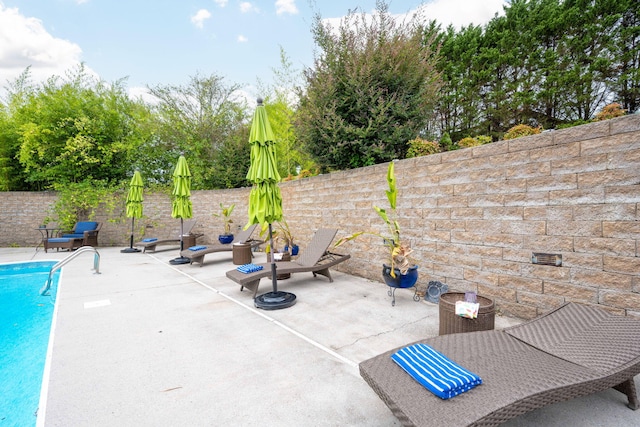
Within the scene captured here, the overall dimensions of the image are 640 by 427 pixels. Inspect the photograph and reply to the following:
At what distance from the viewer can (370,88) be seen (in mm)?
5457

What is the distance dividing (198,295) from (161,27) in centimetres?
813

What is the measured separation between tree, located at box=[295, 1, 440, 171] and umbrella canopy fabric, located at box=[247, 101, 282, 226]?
7.40 feet

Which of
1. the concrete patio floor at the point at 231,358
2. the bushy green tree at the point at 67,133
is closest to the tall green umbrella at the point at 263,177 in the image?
the concrete patio floor at the point at 231,358

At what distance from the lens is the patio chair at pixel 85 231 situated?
1012 cm

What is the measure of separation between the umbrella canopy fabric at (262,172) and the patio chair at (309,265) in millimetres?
931

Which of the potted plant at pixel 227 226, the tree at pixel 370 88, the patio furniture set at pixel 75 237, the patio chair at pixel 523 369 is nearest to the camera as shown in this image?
the patio chair at pixel 523 369

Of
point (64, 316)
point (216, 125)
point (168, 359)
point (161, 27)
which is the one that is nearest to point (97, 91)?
point (216, 125)

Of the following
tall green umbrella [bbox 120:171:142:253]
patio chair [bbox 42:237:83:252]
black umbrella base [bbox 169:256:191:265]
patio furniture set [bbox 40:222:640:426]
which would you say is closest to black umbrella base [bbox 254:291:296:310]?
patio furniture set [bbox 40:222:640:426]

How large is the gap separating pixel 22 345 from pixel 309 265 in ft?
11.7

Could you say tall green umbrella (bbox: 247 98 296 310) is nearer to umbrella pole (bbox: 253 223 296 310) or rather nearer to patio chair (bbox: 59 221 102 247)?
umbrella pole (bbox: 253 223 296 310)

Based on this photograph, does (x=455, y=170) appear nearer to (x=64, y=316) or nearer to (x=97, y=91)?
(x=64, y=316)

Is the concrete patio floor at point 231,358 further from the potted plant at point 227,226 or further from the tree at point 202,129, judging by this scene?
the tree at point 202,129

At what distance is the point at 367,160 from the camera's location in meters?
5.80

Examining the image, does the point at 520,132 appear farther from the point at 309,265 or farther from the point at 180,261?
the point at 180,261
